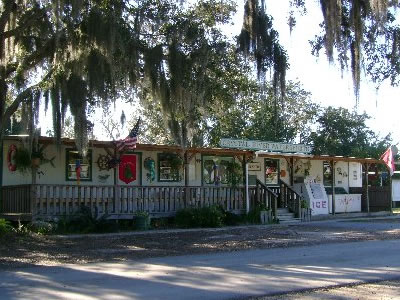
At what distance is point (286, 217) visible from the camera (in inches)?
940

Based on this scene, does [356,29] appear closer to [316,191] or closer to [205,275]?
[205,275]

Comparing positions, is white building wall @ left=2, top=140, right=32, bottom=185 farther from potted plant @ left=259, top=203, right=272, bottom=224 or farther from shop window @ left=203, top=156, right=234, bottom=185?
potted plant @ left=259, top=203, right=272, bottom=224

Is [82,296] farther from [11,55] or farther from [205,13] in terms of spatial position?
[205,13]

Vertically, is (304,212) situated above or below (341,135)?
below

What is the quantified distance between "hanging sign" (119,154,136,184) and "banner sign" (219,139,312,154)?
3441mm

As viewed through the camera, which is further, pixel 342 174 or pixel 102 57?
pixel 342 174

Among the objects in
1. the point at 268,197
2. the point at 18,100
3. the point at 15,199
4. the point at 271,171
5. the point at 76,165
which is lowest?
the point at 268,197

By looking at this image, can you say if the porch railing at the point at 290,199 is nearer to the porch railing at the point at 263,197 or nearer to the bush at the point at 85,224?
the porch railing at the point at 263,197

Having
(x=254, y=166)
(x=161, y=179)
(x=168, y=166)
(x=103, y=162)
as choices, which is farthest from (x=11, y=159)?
(x=254, y=166)

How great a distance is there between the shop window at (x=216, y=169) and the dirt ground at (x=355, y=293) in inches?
582

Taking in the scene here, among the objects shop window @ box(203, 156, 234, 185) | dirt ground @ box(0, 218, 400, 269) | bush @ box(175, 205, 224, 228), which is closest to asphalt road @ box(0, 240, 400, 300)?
dirt ground @ box(0, 218, 400, 269)

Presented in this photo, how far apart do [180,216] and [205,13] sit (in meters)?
7.26

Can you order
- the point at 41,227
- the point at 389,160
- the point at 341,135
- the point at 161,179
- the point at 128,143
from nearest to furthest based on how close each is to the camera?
1. the point at 41,227
2. the point at 128,143
3. the point at 161,179
4. the point at 389,160
5. the point at 341,135

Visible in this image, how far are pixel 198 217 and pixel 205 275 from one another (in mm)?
10488
